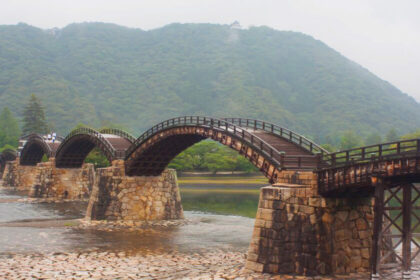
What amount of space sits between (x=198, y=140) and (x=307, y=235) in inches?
769

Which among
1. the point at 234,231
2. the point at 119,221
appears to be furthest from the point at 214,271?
the point at 119,221

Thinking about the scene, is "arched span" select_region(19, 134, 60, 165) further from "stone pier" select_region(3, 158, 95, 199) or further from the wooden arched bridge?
the wooden arched bridge

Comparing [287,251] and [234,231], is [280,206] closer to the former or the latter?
[287,251]

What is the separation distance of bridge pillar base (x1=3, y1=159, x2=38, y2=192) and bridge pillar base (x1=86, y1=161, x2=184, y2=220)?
4230 centimetres

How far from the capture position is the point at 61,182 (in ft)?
194

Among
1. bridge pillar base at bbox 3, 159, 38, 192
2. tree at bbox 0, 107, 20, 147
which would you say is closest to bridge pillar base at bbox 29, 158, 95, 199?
bridge pillar base at bbox 3, 159, 38, 192

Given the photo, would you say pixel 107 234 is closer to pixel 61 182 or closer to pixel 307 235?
pixel 307 235

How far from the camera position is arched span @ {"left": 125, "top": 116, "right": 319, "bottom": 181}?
78.8 ft

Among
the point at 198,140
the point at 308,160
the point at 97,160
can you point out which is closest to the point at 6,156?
the point at 97,160

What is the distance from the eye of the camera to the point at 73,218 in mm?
42406

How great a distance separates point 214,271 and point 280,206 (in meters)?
4.51

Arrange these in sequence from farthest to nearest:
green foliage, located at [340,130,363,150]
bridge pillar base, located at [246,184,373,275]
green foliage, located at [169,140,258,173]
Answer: green foliage, located at [340,130,363,150] < green foliage, located at [169,140,258,173] < bridge pillar base, located at [246,184,373,275]

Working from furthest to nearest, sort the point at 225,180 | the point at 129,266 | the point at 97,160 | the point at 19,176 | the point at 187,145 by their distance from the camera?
the point at 225,180, the point at 97,160, the point at 19,176, the point at 187,145, the point at 129,266

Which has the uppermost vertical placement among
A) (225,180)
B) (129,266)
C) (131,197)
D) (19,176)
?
(225,180)
